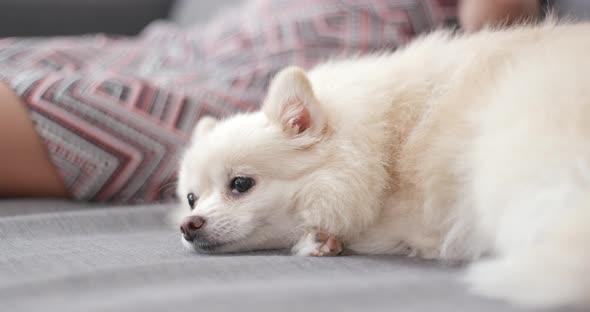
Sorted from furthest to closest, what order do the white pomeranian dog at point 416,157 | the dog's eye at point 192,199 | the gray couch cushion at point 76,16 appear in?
the gray couch cushion at point 76,16 → the dog's eye at point 192,199 → the white pomeranian dog at point 416,157

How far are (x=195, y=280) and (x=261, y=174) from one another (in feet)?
1.15

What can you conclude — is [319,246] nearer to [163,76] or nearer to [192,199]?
[192,199]

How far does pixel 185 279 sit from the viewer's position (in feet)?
3.34

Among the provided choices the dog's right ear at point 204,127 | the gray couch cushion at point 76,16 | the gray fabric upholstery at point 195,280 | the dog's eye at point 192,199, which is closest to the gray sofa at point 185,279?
the gray fabric upholstery at point 195,280

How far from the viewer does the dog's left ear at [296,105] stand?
132cm

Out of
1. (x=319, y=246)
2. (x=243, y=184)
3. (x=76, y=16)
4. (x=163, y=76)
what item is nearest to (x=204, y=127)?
(x=243, y=184)

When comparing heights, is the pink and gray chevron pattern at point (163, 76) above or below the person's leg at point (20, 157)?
above

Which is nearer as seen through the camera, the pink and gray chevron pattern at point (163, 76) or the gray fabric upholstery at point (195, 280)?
the gray fabric upholstery at point (195, 280)

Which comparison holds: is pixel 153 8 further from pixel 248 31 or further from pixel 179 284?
pixel 179 284

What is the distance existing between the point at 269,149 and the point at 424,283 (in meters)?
0.50

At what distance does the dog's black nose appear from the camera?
1.28m

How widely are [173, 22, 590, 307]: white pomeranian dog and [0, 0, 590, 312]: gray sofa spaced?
8 centimetres

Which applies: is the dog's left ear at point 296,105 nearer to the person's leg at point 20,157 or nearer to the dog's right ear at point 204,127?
the dog's right ear at point 204,127

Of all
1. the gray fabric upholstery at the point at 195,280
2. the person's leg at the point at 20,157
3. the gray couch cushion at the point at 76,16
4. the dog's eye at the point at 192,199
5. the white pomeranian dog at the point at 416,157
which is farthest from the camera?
the gray couch cushion at the point at 76,16
